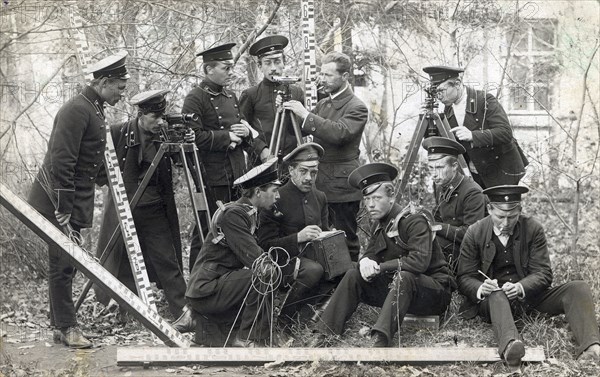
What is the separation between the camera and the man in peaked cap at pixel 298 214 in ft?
28.2

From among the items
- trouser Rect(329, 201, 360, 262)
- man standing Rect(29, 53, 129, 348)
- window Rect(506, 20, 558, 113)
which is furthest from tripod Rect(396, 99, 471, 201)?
window Rect(506, 20, 558, 113)

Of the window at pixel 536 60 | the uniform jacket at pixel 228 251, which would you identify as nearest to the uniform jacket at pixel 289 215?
the uniform jacket at pixel 228 251

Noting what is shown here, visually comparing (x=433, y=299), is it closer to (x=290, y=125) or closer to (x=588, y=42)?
(x=290, y=125)

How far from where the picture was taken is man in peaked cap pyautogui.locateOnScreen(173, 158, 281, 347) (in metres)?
8.10

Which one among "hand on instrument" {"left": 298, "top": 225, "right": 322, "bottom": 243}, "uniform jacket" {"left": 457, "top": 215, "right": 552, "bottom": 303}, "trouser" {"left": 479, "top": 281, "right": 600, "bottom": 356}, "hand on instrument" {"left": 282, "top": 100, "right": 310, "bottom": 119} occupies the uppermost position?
"hand on instrument" {"left": 282, "top": 100, "right": 310, "bottom": 119}

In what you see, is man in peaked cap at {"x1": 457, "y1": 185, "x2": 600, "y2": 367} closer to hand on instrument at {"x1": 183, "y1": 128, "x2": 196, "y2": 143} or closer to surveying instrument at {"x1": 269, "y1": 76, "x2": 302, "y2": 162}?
surveying instrument at {"x1": 269, "y1": 76, "x2": 302, "y2": 162}

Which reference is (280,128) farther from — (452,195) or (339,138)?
(452,195)

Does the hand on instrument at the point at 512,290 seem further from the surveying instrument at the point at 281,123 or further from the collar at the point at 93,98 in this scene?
the collar at the point at 93,98

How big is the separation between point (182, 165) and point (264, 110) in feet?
3.54

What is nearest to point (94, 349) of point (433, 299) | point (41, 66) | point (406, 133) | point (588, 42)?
point (433, 299)

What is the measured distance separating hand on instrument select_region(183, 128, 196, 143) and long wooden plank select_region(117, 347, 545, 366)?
2132mm

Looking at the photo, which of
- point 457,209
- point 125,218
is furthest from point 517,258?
point 125,218

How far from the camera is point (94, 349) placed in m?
8.48

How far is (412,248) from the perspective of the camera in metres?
8.27
